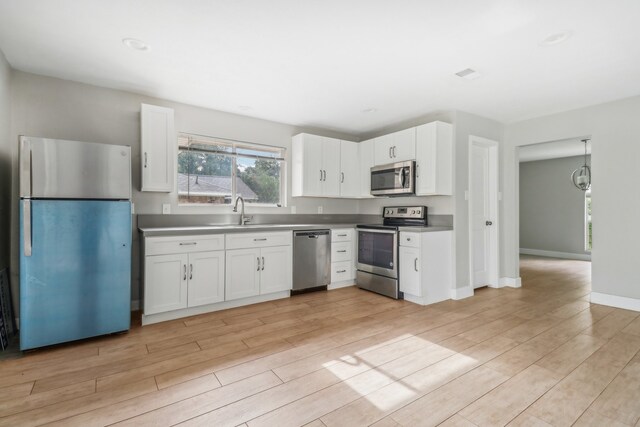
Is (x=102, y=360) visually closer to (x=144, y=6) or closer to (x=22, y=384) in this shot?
(x=22, y=384)

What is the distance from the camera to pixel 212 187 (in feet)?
13.3

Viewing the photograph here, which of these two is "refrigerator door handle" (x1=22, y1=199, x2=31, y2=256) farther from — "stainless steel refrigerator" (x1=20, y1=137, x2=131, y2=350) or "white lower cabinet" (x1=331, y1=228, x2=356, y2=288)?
"white lower cabinet" (x1=331, y1=228, x2=356, y2=288)

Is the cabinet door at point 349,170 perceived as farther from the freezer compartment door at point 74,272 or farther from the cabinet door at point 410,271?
the freezer compartment door at point 74,272

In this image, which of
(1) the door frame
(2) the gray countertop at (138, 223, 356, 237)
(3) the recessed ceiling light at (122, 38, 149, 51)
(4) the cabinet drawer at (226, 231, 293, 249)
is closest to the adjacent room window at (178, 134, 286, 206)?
(2) the gray countertop at (138, 223, 356, 237)

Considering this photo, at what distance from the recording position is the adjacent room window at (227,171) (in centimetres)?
389

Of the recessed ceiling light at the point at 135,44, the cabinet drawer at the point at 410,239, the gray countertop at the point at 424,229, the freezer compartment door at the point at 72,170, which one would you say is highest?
the recessed ceiling light at the point at 135,44

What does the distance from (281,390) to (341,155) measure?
3.53 meters

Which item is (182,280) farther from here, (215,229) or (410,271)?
(410,271)

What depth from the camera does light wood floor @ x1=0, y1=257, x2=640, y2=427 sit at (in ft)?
5.66

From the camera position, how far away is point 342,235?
14.5 feet

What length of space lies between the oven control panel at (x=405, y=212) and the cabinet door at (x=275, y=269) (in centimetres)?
167

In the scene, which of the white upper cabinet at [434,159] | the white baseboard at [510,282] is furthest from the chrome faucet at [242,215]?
the white baseboard at [510,282]

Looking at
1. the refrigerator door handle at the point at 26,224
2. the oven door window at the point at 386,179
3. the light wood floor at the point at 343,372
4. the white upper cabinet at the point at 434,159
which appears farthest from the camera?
the oven door window at the point at 386,179

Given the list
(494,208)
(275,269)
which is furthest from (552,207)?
(275,269)
